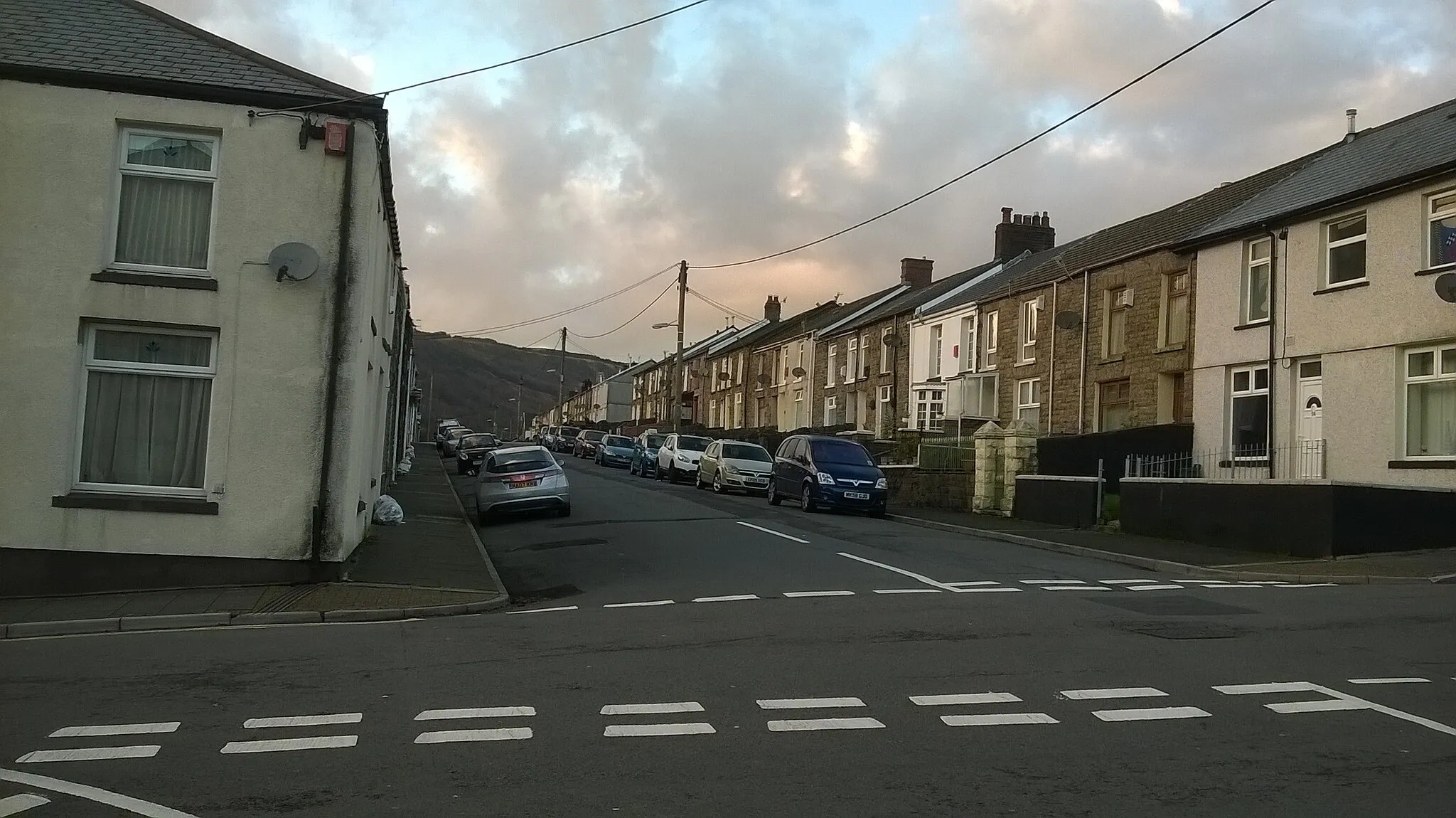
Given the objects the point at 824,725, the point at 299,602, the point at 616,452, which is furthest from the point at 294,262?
the point at 616,452

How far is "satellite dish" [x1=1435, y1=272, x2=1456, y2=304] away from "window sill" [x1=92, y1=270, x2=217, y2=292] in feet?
58.0

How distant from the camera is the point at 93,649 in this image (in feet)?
33.7

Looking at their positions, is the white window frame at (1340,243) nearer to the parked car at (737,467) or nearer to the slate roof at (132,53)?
the parked car at (737,467)

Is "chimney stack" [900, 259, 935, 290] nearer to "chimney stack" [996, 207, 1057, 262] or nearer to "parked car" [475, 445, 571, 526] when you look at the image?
"chimney stack" [996, 207, 1057, 262]

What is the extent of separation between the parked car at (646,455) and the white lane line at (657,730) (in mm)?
36897

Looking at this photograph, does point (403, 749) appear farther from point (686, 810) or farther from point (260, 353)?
point (260, 353)

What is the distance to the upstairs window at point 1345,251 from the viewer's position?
21812 mm

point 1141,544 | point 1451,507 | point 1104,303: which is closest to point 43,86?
point 1141,544

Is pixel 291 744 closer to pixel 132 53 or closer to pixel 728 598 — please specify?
pixel 728 598

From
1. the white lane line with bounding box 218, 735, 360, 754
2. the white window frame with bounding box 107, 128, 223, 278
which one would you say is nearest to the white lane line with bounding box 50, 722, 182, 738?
the white lane line with bounding box 218, 735, 360, 754

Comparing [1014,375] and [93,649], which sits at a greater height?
[1014,375]

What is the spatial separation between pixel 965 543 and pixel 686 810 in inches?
590

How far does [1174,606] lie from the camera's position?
12297mm

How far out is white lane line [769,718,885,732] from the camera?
23.1ft
